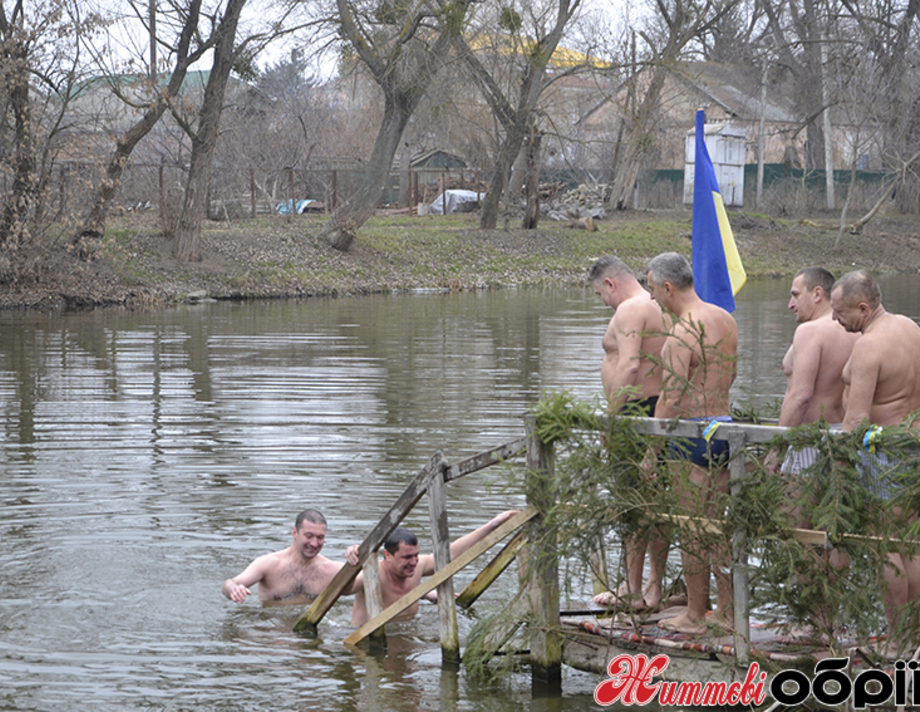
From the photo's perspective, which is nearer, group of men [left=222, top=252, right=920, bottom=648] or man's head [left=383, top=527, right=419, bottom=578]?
group of men [left=222, top=252, right=920, bottom=648]

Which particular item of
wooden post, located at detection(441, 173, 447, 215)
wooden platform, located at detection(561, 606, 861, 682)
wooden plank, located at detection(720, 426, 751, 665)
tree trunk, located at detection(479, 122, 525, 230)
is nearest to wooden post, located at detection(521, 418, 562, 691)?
wooden platform, located at detection(561, 606, 861, 682)

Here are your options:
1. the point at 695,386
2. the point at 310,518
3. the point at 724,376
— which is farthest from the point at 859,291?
the point at 310,518

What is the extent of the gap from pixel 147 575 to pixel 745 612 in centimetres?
497

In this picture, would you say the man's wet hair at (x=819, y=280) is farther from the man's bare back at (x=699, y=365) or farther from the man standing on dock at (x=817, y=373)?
the man's bare back at (x=699, y=365)

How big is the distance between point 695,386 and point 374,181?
28.9m

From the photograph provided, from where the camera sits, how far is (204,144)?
1202 inches

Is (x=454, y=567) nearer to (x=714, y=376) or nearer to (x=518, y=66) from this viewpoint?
(x=714, y=376)

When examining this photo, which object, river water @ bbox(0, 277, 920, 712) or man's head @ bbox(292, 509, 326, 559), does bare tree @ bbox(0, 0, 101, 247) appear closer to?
river water @ bbox(0, 277, 920, 712)

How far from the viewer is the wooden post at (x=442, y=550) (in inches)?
266

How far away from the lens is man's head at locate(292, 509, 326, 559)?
805cm

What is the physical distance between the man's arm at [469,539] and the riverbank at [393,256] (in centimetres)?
2156

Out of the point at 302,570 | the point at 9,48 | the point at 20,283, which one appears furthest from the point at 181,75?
the point at 302,570

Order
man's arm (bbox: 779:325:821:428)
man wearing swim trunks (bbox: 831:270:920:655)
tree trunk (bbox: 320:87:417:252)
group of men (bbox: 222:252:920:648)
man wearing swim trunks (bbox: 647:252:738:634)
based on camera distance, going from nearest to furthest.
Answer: man wearing swim trunks (bbox: 831:270:920:655) < group of men (bbox: 222:252:920:648) < man wearing swim trunks (bbox: 647:252:738:634) < man's arm (bbox: 779:325:821:428) < tree trunk (bbox: 320:87:417:252)

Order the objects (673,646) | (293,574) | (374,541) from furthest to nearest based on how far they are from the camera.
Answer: (293,574), (374,541), (673,646)
